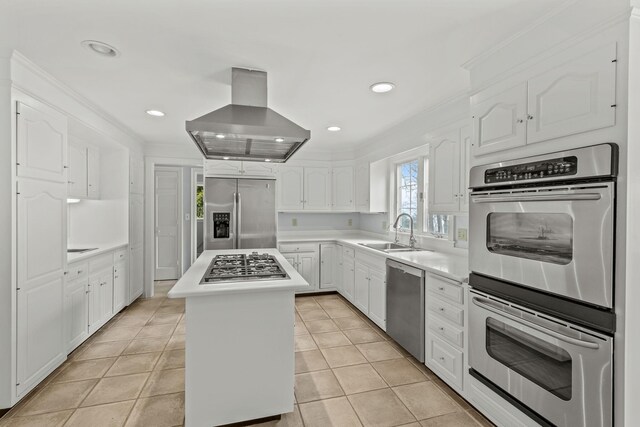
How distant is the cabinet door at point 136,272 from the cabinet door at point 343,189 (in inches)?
114

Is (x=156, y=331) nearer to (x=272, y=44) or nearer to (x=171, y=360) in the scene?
(x=171, y=360)

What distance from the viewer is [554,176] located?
1506 mm

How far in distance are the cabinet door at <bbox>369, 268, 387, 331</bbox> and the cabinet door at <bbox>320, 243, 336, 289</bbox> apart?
4.05ft

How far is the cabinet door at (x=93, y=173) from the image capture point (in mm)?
3586

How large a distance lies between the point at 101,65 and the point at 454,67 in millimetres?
2374

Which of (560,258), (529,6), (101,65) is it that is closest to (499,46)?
(529,6)

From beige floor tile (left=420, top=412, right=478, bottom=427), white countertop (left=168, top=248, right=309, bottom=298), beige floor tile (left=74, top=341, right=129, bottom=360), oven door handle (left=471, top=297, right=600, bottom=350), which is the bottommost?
beige floor tile (left=420, top=412, right=478, bottom=427)

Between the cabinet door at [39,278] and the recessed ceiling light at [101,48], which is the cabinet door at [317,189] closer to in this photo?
the cabinet door at [39,278]

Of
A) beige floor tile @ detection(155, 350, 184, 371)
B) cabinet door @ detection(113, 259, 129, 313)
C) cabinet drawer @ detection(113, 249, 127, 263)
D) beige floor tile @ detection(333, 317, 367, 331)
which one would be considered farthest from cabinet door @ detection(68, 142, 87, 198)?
beige floor tile @ detection(333, 317, 367, 331)

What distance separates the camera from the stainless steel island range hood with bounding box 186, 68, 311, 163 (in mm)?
2020

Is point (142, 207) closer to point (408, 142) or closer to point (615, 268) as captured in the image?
point (408, 142)

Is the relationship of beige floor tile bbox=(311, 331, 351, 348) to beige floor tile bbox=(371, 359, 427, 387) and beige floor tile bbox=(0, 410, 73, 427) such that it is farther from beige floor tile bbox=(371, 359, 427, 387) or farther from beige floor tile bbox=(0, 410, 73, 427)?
beige floor tile bbox=(0, 410, 73, 427)

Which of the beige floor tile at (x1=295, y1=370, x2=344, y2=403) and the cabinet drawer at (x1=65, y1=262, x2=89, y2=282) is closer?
the beige floor tile at (x1=295, y1=370, x2=344, y2=403)

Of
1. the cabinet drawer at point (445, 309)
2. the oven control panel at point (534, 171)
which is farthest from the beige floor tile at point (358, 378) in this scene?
the oven control panel at point (534, 171)
